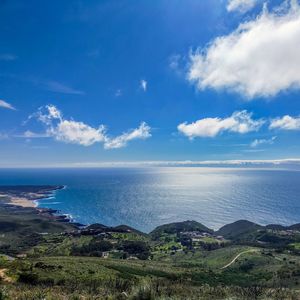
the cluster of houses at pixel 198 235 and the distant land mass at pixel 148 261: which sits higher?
the distant land mass at pixel 148 261

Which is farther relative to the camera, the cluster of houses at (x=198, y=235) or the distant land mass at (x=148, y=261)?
the cluster of houses at (x=198, y=235)

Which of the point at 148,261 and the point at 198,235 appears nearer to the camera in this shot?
the point at 148,261

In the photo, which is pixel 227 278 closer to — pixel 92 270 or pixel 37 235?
pixel 92 270

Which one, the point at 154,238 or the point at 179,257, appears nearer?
the point at 179,257

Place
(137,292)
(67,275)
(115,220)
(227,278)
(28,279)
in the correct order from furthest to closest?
(115,220), (227,278), (67,275), (28,279), (137,292)

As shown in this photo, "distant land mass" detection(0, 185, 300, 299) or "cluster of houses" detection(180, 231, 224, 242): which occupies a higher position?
"distant land mass" detection(0, 185, 300, 299)

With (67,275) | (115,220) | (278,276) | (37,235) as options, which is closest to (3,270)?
(67,275)

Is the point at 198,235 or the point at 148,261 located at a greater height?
the point at 148,261

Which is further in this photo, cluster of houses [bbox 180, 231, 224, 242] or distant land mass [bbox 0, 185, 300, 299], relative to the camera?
cluster of houses [bbox 180, 231, 224, 242]
